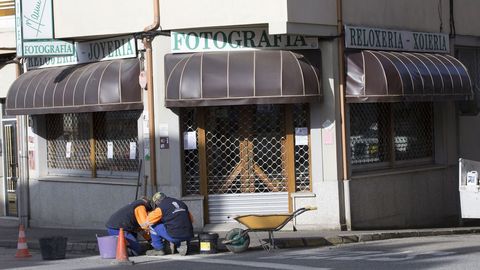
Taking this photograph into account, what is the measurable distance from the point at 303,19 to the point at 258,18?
835 mm

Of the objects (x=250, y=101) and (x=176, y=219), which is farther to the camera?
(x=250, y=101)

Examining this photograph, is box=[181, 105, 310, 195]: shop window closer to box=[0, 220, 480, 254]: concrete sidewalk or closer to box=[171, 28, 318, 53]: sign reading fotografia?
box=[0, 220, 480, 254]: concrete sidewalk

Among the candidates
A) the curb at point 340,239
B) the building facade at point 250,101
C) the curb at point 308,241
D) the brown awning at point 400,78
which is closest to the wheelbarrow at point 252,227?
the curb at point 308,241

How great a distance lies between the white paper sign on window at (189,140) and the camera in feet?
51.1

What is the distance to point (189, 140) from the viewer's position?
614 inches

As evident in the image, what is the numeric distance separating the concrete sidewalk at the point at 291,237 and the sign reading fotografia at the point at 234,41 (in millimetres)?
3567

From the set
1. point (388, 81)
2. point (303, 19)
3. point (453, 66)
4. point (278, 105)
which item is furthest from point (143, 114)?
point (453, 66)

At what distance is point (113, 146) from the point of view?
17062mm

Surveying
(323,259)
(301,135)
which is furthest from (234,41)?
(323,259)

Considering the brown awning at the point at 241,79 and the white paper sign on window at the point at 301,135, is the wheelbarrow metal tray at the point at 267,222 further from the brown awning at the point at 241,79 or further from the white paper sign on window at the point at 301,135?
the white paper sign on window at the point at 301,135

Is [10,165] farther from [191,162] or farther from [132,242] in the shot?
[132,242]

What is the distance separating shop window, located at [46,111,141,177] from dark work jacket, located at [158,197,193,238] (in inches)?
129

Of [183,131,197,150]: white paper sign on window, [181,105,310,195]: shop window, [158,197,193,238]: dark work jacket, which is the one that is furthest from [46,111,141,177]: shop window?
[158,197,193,238]: dark work jacket

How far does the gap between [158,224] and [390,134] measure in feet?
20.0
